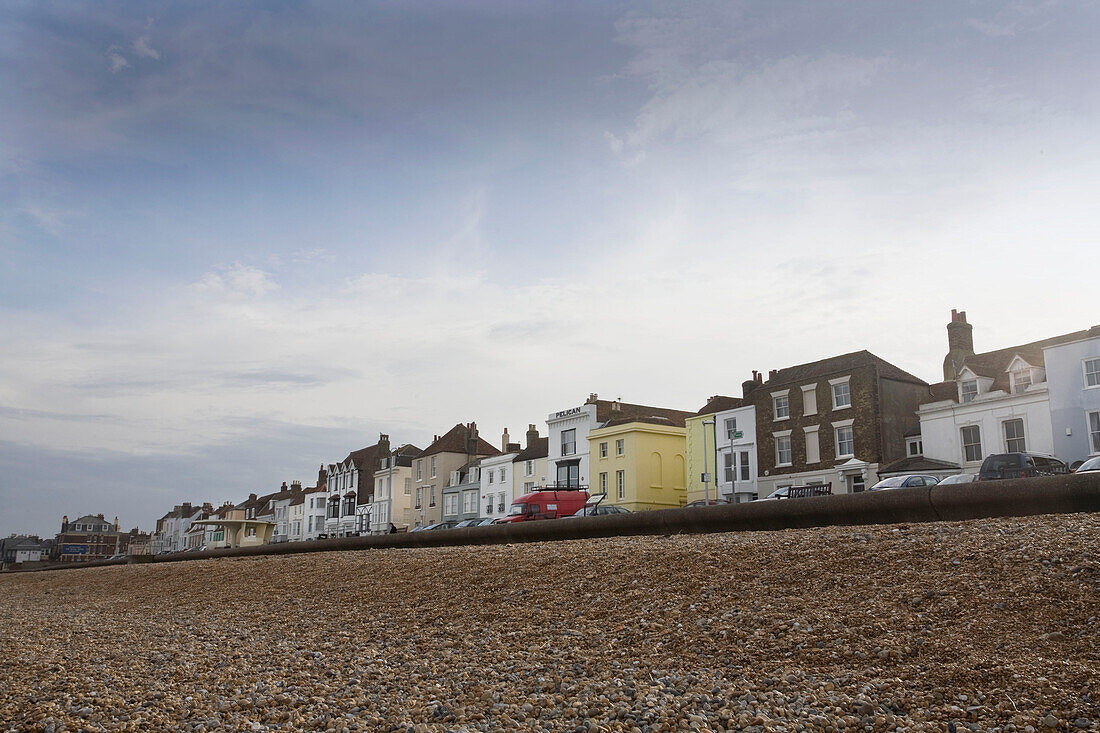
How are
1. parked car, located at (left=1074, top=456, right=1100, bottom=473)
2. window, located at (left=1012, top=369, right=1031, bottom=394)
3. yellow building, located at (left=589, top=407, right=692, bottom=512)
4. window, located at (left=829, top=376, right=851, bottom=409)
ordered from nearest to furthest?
parked car, located at (left=1074, top=456, right=1100, bottom=473)
window, located at (left=1012, top=369, right=1031, bottom=394)
window, located at (left=829, top=376, right=851, bottom=409)
yellow building, located at (left=589, top=407, right=692, bottom=512)

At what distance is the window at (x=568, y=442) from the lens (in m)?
55.7

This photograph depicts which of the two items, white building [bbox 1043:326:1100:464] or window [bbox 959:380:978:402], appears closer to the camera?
white building [bbox 1043:326:1100:464]

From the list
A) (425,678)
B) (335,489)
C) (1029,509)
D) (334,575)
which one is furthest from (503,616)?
(335,489)

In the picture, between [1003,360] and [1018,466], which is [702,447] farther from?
[1018,466]

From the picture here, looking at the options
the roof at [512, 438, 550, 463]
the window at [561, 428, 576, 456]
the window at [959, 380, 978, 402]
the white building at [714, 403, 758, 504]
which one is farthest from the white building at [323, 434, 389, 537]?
the window at [959, 380, 978, 402]

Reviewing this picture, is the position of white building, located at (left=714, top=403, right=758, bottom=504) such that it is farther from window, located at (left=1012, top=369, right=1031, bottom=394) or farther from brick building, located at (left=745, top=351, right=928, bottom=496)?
window, located at (left=1012, top=369, right=1031, bottom=394)

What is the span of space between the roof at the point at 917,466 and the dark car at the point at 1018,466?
8808mm

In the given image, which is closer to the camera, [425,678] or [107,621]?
[425,678]

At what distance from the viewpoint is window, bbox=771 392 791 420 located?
43094 mm

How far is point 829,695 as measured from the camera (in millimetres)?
5906

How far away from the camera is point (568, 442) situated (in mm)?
56000

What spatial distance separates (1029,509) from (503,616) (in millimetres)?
7306

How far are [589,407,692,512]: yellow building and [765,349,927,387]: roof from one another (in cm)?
893

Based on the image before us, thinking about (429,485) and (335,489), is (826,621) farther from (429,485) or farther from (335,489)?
(335,489)
